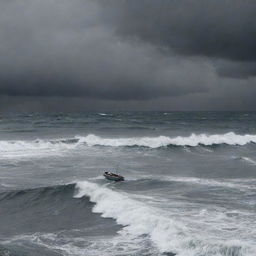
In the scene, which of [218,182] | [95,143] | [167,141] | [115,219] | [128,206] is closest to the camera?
[115,219]

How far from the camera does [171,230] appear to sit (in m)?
26.2

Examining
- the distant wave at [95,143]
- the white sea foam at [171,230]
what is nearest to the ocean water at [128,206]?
the white sea foam at [171,230]

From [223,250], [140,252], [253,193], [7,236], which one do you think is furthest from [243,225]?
[7,236]

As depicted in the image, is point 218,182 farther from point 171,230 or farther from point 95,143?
point 95,143

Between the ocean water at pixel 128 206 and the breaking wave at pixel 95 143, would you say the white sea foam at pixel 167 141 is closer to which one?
the breaking wave at pixel 95 143

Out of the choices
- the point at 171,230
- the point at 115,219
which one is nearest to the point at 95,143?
the point at 115,219

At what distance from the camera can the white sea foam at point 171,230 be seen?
23031 mm

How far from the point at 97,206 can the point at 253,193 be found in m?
13.4

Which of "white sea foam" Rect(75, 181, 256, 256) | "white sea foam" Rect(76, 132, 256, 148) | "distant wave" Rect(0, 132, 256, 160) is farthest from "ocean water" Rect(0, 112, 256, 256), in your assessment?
"white sea foam" Rect(76, 132, 256, 148)

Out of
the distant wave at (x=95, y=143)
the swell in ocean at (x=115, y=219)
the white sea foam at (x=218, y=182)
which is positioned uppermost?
the distant wave at (x=95, y=143)

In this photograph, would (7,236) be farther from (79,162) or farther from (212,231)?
(79,162)

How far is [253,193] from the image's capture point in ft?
124

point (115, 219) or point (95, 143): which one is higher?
point (95, 143)

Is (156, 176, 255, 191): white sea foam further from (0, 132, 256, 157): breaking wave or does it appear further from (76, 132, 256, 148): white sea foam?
(76, 132, 256, 148): white sea foam
